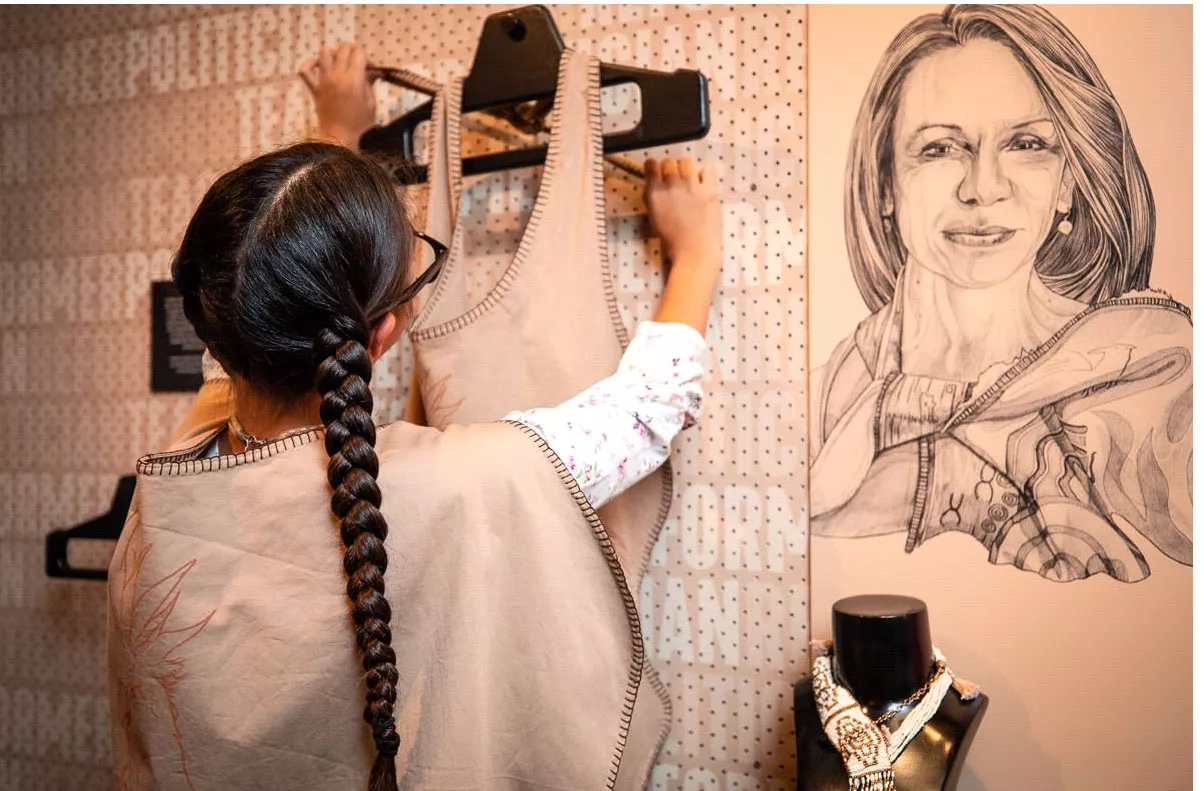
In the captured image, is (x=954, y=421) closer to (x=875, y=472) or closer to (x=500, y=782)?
(x=875, y=472)

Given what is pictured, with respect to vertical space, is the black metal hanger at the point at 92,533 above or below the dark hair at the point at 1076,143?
below

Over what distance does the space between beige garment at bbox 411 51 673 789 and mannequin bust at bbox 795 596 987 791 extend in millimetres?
203

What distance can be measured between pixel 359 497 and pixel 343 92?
24.6 inches

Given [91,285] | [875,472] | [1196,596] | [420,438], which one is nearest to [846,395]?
[875,472]

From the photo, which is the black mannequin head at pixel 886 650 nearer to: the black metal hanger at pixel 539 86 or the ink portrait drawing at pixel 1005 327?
the ink portrait drawing at pixel 1005 327

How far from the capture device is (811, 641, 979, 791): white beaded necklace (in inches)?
29.2

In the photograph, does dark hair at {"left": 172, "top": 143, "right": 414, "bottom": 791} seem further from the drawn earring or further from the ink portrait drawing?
the drawn earring

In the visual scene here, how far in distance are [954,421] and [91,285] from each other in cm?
120

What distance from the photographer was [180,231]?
1.25 metres

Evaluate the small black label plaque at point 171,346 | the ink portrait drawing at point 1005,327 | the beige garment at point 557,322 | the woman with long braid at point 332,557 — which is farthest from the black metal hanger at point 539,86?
the small black label plaque at point 171,346

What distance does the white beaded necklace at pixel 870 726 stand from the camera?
0.74 m

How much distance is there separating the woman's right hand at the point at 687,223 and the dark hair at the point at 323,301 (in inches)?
13.9

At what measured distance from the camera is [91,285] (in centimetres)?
131

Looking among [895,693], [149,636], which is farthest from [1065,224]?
[149,636]
